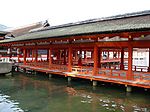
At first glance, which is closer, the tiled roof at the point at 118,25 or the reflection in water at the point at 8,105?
the reflection in water at the point at 8,105

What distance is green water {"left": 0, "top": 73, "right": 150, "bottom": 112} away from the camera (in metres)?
12.6

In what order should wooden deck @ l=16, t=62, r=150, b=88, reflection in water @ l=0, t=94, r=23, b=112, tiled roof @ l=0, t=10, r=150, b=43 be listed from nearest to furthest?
reflection in water @ l=0, t=94, r=23, b=112
tiled roof @ l=0, t=10, r=150, b=43
wooden deck @ l=16, t=62, r=150, b=88

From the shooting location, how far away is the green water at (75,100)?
1260 cm

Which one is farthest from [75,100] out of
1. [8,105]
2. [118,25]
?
[118,25]

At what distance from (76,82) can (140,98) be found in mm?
7957

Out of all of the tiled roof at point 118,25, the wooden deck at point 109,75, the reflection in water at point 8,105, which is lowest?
→ the reflection in water at point 8,105

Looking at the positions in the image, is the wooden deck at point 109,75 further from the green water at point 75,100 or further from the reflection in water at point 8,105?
the reflection in water at point 8,105

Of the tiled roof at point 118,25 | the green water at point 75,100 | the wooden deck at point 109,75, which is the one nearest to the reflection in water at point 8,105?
the green water at point 75,100

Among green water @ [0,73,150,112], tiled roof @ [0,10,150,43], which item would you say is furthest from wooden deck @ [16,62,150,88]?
tiled roof @ [0,10,150,43]

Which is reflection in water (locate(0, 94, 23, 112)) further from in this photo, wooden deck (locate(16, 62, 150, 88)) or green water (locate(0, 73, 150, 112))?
wooden deck (locate(16, 62, 150, 88))

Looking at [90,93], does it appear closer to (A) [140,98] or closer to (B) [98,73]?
(B) [98,73]

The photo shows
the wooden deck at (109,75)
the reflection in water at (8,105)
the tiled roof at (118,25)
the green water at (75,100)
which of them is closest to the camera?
the reflection in water at (8,105)

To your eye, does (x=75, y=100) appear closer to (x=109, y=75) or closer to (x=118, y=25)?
(x=109, y=75)

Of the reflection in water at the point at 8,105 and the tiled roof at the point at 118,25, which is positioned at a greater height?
the tiled roof at the point at 118,25
